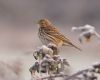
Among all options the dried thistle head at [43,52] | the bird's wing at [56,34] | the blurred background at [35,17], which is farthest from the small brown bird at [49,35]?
the blurred background at [35,17]

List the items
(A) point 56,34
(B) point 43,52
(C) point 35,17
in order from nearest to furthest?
(B) point 43,52, (A) point 56,34, (C) point 35,17

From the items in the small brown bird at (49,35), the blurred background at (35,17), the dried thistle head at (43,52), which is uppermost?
the blurred background at (35,17)

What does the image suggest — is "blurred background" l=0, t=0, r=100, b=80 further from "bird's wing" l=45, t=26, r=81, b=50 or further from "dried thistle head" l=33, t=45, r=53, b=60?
"dried thistle head" l=33, t=45, r=53, b=60

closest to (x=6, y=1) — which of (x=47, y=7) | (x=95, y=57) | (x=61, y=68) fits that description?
(x=47, y=7)

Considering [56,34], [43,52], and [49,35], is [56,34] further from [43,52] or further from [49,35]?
[43,52]

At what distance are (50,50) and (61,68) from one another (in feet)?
0.38

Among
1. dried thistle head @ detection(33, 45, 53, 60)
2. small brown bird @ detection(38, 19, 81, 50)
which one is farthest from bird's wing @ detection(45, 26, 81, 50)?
dried thistle head @ detection(33, 45, 53, 60)

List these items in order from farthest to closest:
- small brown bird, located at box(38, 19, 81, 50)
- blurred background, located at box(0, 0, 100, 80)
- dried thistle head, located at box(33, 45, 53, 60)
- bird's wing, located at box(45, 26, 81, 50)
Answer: blurred background, located at box(0, 0, 100, 80) → bird's wing, located at box(45, 26, 81, 50) → small brown bird, located at box(38, 19, 81, 50) → dried thistle head, located at box(33, 45, 53, 60)

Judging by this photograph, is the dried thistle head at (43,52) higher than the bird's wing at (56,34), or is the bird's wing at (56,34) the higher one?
the bird's wing at (56,34)

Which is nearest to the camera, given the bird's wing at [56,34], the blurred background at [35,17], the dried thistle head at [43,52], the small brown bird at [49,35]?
the dried thistle head at [43,52]

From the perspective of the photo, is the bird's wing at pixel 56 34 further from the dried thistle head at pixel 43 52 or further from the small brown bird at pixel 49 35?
the dried thistle head at pixel 43 52

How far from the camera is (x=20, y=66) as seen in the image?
131 inches

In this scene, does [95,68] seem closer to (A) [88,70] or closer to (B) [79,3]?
(A) [88,70]

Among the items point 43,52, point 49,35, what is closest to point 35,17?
point 49,35
